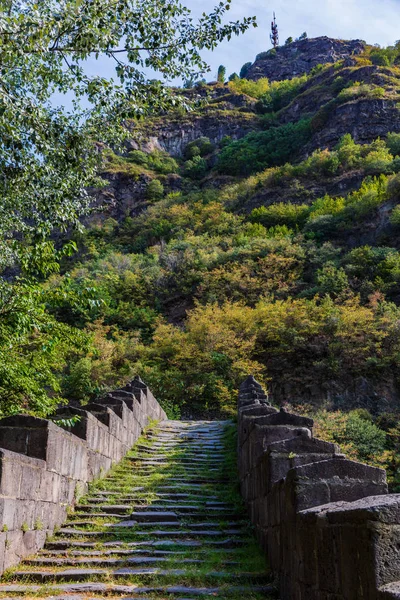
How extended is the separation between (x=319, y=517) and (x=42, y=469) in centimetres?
420

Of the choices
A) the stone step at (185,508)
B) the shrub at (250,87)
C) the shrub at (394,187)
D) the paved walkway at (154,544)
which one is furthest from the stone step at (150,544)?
the shrub at (250,87)

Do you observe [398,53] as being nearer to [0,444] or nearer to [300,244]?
[300,244]

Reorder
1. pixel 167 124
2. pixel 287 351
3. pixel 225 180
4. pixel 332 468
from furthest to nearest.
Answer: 1. pixel 167 124
2. pixel 225 180
3. pixel 287 351
4. pixel 332 468

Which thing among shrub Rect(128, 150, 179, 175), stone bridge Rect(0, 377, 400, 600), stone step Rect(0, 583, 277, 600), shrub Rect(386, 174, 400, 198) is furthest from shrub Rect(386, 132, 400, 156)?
stone step Rect(0, 583, 277, 600)

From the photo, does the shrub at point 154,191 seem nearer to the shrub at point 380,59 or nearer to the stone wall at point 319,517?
Result: the shrub at point 380,59

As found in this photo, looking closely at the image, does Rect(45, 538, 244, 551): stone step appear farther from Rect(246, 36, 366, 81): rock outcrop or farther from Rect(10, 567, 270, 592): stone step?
Rect(246, 36, 366, 81): rock outcrop

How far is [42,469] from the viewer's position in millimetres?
6562

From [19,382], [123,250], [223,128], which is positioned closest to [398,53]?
[223,128]

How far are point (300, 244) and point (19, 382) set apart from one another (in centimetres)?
2726

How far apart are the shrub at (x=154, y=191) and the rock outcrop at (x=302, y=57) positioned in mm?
42199

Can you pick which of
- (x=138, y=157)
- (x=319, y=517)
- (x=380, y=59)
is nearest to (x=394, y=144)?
(x=380, y=59)

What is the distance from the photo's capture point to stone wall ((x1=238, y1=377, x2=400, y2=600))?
259cm

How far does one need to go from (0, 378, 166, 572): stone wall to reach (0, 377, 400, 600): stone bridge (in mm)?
20

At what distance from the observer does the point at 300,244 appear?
3297 centimetres
